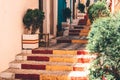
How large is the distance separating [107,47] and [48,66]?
328 cm

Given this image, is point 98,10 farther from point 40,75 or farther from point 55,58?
point 40,75

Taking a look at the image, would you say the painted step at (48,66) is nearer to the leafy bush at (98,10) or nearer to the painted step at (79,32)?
the leafy bush at (98,10)

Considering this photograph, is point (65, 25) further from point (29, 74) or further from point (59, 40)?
point (29, 74)

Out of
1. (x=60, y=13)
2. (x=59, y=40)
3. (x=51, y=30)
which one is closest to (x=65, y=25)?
(x=60, y=13)

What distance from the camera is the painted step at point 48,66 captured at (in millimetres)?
8805

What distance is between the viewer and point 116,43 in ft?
19.4

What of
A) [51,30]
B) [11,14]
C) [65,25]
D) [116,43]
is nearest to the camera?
[116,43]

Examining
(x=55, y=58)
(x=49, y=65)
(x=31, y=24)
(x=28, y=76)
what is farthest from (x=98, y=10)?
(x=28, y=76)

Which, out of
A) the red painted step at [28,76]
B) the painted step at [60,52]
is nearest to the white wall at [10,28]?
the red painted step at [28,76]

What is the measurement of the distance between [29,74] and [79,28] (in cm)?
807

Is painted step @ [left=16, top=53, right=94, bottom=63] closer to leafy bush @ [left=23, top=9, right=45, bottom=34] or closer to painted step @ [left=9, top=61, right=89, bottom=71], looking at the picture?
painted step @ [left=9, top=61, right=89, bottom=71]

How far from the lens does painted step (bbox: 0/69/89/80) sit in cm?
828

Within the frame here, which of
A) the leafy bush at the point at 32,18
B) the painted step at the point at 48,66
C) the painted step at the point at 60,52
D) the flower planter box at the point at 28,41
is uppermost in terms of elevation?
the leafy bush at the point at 32,18

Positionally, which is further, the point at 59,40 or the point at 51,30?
the point at 51,30
